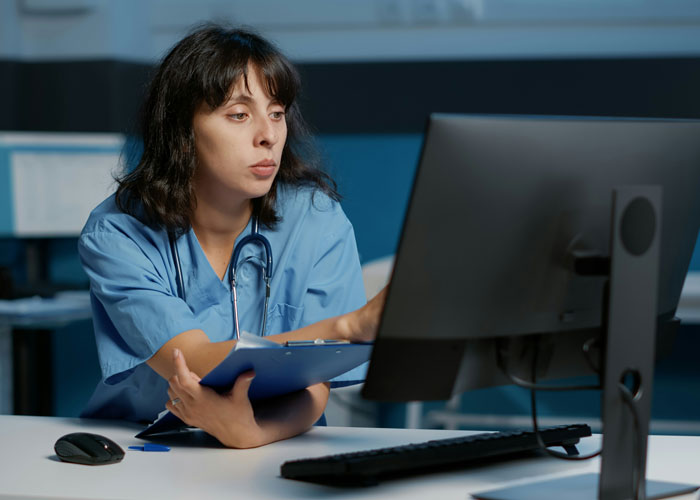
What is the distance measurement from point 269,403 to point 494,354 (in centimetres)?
47

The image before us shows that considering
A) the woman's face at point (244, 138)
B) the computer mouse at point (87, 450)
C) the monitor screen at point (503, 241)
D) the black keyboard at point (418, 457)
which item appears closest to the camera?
the monitor screen at point (503, 241)

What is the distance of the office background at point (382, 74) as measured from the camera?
11.4ft

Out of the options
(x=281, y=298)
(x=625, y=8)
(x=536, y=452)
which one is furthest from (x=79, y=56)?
(x=536, y=452)

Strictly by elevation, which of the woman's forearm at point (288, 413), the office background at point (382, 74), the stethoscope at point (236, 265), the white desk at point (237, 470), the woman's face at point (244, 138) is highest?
the office background at point (382, 74)

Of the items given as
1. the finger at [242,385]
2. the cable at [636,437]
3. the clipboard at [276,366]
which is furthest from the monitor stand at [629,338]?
the finger at [242,385]

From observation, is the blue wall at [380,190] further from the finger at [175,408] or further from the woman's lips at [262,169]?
the finger at [175,408]

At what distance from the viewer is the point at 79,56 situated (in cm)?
377

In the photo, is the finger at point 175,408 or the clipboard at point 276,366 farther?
the finger at point 175,408

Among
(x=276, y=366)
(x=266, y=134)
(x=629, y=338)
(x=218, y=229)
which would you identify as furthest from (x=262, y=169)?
(x=629, y=338)

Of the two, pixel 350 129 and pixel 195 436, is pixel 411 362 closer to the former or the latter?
pixel 195 436

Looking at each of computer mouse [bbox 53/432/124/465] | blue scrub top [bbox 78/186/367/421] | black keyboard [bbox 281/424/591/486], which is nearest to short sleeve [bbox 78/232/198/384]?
blue scrub top [bbox 78/186/367/421]

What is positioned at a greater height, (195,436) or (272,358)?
(272,358)

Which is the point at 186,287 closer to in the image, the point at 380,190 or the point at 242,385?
the point at 242,385

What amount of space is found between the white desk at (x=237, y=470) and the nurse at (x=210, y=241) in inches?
2.8
